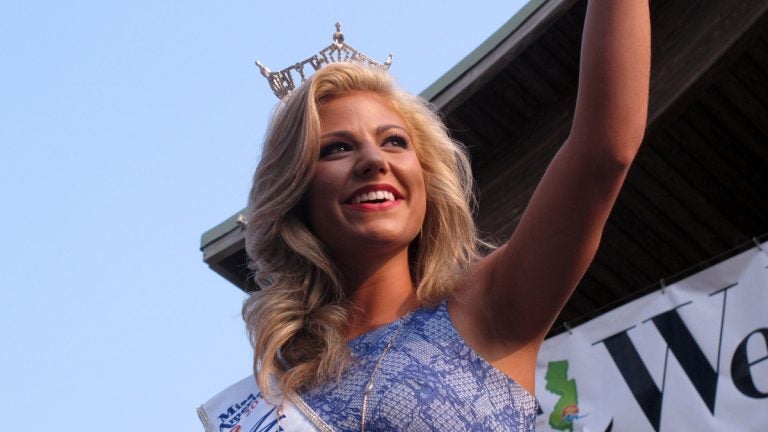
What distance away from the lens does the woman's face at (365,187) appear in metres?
2.42

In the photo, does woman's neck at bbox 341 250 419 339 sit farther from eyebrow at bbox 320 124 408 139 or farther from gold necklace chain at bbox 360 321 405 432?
eyebrow at bbox 320 124 408 139

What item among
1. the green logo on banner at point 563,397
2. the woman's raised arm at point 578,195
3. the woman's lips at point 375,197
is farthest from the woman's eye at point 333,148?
the green logo on banner at point 563,397

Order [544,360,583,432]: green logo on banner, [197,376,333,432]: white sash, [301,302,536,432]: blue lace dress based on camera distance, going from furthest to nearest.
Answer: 1. [544,360,583,432]: green logo on banner
2. [197,376,333,432]: white sash
3. [301,302,536,432]: blue lace dress

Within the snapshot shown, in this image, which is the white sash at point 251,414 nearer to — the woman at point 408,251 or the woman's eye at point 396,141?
the woman at point 408,251

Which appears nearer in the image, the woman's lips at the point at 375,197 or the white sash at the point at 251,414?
the white sash at the point at 251,414

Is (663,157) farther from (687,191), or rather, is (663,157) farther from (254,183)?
(254,183)

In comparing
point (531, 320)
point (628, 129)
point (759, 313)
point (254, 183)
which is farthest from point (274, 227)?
point (759, 313)

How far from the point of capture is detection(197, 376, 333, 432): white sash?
226 centimetres

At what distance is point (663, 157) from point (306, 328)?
3557 millimetres

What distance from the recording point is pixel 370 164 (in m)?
2.43

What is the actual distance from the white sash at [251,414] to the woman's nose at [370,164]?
0.42 metres

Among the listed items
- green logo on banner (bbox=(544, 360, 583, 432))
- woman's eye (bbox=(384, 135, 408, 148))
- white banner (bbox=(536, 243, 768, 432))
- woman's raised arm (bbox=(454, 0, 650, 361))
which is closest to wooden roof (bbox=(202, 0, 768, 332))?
white banner (bbox=(536, 243, 768, 432))

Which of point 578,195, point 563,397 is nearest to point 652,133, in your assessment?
point 563,397

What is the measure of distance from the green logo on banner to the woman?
2.62 meters
